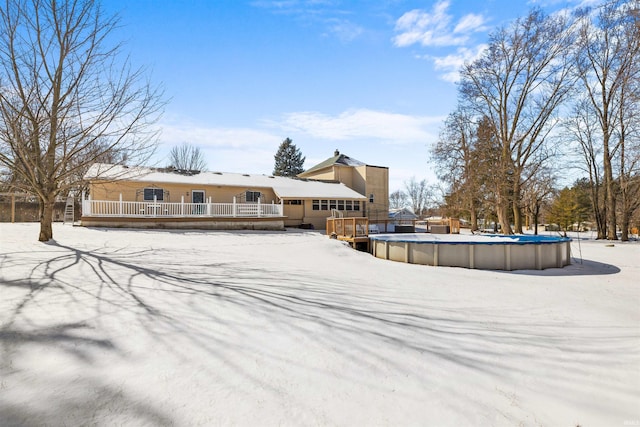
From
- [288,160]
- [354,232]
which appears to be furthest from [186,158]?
[354,232]

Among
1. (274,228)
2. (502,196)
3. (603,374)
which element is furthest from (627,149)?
(603,374)

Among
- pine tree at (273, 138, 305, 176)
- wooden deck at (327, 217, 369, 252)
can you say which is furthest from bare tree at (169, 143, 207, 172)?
wooden deck at (327, 217, 369, 252)

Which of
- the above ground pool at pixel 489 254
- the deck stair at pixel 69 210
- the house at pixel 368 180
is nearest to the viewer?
the above ground pool at pixel 489 254

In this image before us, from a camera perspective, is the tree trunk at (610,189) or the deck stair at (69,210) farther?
the tree trunk at (610,189)

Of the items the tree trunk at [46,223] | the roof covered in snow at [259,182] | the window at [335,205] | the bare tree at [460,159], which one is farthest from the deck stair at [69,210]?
the bare tree at [460,159]

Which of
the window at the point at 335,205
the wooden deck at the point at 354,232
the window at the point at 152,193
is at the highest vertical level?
the window at the point at 152,193

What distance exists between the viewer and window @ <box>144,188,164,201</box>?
1962 centimetres

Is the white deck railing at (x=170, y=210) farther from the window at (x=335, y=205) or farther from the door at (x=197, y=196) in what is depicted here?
the window at (x=335, y=205)

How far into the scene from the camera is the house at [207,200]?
54.2 feet

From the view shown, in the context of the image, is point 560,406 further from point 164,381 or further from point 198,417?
point 164,381

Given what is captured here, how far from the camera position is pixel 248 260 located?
29.4 feet

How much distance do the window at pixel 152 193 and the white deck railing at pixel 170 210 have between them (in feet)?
4.38

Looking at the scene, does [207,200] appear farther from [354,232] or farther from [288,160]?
[288,160]

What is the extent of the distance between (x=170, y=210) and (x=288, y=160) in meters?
36.1
